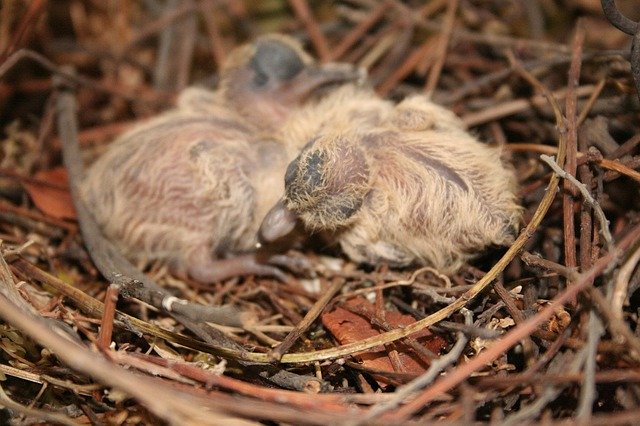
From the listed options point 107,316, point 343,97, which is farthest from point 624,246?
point 107,316

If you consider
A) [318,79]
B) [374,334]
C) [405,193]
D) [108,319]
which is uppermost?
[318,79]

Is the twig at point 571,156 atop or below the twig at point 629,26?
below

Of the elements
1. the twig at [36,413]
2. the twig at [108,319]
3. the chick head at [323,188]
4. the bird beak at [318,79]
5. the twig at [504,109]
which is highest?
the bird beak at [318,79]

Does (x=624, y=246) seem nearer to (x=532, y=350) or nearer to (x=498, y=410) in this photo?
(x=532, y=350)

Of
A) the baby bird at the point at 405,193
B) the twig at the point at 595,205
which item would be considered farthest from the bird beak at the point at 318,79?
the twig at the point at 595,205

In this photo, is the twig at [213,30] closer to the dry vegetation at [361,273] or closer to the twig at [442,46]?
the dry vegetation at [361,273]

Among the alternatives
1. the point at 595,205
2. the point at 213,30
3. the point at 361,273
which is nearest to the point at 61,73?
the point at 213,30

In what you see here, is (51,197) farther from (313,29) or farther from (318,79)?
(313,29)

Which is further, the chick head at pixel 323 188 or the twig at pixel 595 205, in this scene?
the chick head at pixel 323 188

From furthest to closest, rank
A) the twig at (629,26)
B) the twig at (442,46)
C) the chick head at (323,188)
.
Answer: the twig at (442,46) < the chick head at (323,188) < the twig at (629,26)
